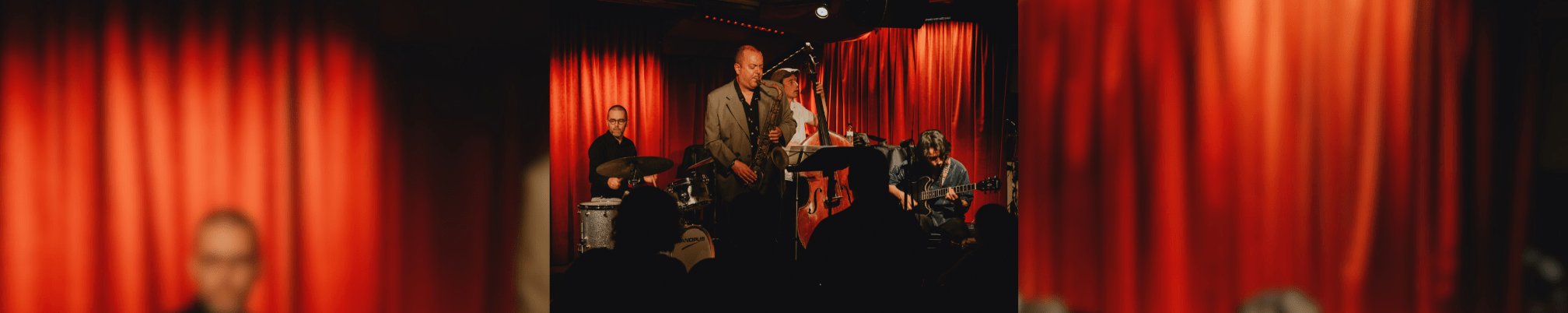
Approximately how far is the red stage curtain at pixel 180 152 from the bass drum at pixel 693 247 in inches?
99.1

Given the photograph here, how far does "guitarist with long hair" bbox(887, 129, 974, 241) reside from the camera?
5.07 meters

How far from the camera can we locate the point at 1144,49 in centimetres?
162

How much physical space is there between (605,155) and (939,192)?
262cm

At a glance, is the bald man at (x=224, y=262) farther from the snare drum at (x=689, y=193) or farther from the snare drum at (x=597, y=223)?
the snare drum at (x=689, y=193)

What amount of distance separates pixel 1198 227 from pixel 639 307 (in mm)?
1515

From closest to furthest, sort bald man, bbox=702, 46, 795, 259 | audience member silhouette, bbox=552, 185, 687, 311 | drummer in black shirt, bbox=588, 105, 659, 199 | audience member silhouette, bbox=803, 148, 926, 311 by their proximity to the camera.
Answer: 1. audience member silhouette, bbox=552, 185, 687, 311
2. audience member silhouette, bbox=803, 148, 926, 311
3. bald man, bbox=702, 46, 795, 259
4. drummer in black shirt, bbox=588, 105, 659, 199

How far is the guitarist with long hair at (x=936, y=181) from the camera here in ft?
16.6

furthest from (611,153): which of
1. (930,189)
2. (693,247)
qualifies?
(930,189)

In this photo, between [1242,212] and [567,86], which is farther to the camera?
[567,86]

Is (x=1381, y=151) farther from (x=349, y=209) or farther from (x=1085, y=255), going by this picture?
(x=349, y=209)

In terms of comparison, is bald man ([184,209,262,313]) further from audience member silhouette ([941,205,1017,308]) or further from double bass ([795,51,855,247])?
double bass ([795,51,855,247])

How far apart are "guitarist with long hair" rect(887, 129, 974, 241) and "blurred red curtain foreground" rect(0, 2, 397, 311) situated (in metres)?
3.96

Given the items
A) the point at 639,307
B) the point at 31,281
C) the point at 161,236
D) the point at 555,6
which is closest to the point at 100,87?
the point at 161,236

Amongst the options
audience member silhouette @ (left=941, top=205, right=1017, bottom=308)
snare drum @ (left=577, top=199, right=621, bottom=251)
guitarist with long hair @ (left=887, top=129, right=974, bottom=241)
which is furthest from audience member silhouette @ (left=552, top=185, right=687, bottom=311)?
guitarist with long hair @ (left=887, top=129, right=974, bottom=241)
